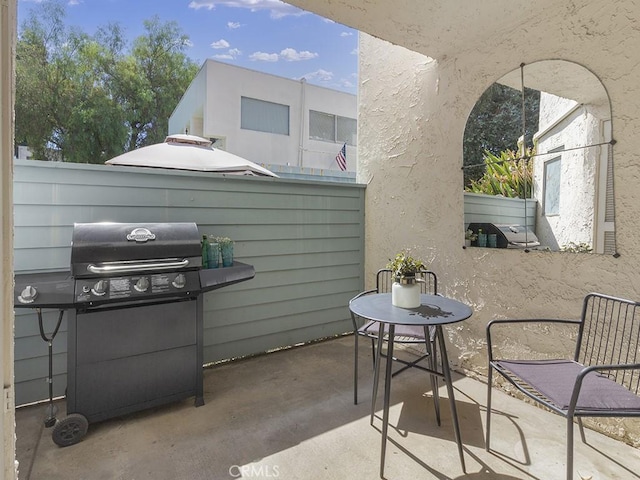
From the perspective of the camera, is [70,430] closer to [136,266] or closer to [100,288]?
[100,288]

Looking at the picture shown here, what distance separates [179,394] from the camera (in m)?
2.46

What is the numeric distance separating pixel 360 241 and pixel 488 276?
1678mm

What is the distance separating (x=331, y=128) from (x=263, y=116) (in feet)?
7.79

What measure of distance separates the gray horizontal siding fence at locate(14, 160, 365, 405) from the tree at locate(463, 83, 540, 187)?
1.48 metres

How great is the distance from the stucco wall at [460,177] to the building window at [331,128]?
656 cm

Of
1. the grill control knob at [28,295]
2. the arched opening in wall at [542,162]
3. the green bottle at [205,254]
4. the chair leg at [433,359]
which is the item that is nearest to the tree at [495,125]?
the arched opening in wall at [542,162]

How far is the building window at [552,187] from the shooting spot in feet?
7.84

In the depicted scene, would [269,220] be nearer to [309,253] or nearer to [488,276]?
[309,253]

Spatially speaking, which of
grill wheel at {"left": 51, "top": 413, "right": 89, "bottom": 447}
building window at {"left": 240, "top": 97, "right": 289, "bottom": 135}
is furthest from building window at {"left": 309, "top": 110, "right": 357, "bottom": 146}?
grill wheel at {"left": 51, "top": 413, "right": 89, "bottom": 447}

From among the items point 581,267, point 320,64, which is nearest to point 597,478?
point 581,267

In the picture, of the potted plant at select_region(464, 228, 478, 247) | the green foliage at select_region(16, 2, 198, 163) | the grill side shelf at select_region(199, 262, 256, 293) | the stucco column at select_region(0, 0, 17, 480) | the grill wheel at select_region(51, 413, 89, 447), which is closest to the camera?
the stucco column at select_region(0, 0, 17, 480)

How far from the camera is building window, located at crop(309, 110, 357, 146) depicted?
10.4 meters

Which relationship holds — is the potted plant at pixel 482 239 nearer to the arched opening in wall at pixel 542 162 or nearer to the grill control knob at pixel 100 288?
the arched opening in wall at pixel 542 162

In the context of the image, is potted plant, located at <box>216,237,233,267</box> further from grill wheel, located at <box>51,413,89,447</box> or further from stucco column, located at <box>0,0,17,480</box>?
stucco column, located at <box>0,0,17,480</box>
